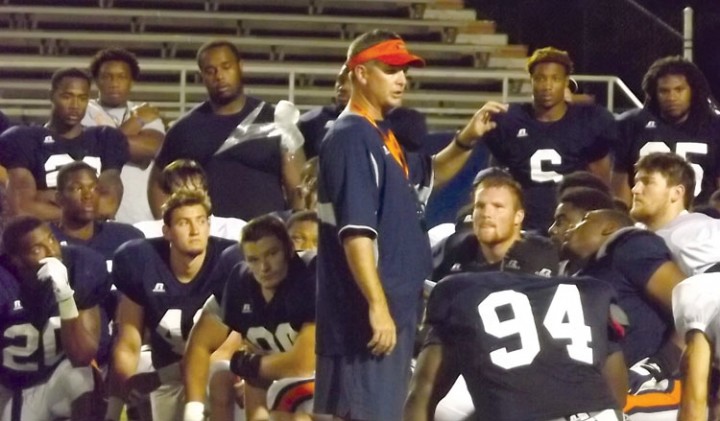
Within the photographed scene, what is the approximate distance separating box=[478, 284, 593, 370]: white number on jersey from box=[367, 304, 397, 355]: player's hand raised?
0.26m

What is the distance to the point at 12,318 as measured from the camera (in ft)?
19.6

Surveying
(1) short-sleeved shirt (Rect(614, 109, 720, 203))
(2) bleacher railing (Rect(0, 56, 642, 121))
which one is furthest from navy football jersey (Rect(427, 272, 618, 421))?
(2) bleacher railing (Rect(0, 56, 642, 121))

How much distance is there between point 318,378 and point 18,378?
2147 mm

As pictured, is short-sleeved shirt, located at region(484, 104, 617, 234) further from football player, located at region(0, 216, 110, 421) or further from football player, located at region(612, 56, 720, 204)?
football player, located at region(0, 216, 110, 421)

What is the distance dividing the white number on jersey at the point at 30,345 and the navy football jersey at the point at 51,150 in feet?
3.25

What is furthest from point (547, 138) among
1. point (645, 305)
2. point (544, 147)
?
point (645, 305)

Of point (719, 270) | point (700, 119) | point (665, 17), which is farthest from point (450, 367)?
point (665, 17)

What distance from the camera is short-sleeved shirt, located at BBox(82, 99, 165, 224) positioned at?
7367 mm

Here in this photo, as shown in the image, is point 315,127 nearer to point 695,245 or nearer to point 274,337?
point 274,337

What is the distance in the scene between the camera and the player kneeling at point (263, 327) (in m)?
5.12

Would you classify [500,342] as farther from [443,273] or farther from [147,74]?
[147,74]

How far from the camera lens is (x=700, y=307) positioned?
4.43 m

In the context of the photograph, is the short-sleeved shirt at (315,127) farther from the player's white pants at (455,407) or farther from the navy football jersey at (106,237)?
the player's white pants at (455,407)

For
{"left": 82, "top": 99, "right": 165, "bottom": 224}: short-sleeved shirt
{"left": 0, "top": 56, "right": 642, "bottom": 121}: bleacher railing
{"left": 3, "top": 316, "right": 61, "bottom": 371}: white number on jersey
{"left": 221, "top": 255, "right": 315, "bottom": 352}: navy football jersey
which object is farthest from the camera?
{"left": 0, "top": 56, "right": 642, "bottom": 121}: bleacher railing
